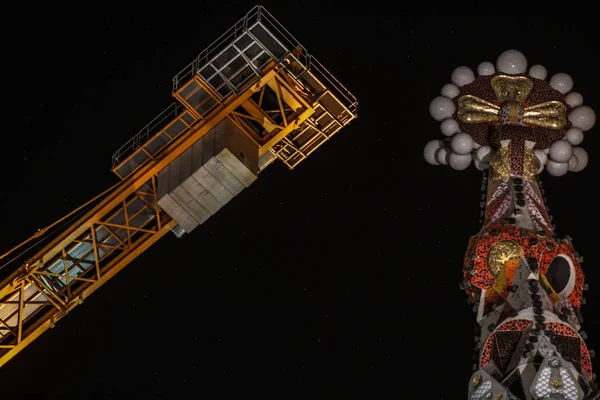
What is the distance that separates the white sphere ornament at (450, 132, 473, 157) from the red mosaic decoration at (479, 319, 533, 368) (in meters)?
7.32

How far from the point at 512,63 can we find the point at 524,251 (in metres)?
7.67

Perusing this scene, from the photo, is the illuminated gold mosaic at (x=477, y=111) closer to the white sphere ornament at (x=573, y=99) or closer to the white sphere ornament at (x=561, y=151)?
the white sphere ornament at (x=561, y=151)

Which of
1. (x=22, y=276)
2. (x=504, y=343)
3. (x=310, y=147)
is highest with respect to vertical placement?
(x=22, y=276)

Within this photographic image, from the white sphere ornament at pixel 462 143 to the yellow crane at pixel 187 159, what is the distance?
5.46 meters

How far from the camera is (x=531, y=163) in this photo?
4769cm

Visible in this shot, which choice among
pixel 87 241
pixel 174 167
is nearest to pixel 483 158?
pixel 174 167

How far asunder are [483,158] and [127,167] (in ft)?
41.6

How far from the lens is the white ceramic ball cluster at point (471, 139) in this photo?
48.3 metres

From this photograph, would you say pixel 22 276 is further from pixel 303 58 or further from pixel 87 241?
pixel 303 58

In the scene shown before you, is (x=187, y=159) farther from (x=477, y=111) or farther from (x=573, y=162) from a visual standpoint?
(x=573, y=162)

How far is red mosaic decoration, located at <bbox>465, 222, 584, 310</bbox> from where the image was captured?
4412 cm

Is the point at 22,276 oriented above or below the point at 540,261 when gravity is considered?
above

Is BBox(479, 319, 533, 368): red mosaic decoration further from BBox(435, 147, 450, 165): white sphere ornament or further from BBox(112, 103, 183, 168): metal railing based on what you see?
BBox(112, 103, 183, 168): metal railing

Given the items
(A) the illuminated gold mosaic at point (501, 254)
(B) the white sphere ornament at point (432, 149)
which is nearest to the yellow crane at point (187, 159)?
(B) the white sphere ornament at point (432, 149)
